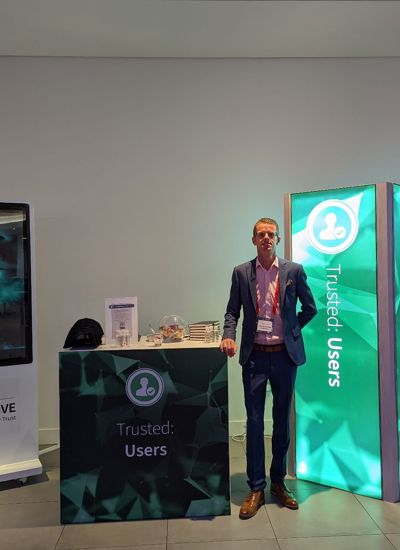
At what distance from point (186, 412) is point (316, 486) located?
1117 millimetres

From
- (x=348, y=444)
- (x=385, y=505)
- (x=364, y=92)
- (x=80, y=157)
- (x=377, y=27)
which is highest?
(x=377, y=27)

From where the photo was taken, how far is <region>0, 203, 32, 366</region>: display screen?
3.31 meters

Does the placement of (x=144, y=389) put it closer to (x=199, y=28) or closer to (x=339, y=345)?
(x=339, y=345)

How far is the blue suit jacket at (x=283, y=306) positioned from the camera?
9.21ft

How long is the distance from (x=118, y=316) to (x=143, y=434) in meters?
0.70

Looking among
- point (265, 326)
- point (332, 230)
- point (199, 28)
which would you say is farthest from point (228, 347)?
point (199, 28)

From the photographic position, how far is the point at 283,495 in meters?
2.88

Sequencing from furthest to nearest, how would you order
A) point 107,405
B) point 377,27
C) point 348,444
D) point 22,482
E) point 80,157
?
point 80,157 → point 377,27 → point 22,482 → point 348,444 → point 107,405

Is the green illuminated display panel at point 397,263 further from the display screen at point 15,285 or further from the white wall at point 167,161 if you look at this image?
the display screen at point 15,285

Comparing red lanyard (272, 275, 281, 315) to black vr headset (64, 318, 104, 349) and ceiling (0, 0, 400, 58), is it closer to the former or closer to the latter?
black vr headset (64, 318, 104, 349)

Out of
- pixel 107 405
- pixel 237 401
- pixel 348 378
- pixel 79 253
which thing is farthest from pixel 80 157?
pixel 348 378

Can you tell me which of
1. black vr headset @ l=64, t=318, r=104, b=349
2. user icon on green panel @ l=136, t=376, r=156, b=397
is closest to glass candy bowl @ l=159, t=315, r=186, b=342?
user icon on green panel @ l=136, t=376, r=156, b=397

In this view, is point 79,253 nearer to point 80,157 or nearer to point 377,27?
point 80,157

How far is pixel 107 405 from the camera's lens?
107 inches
